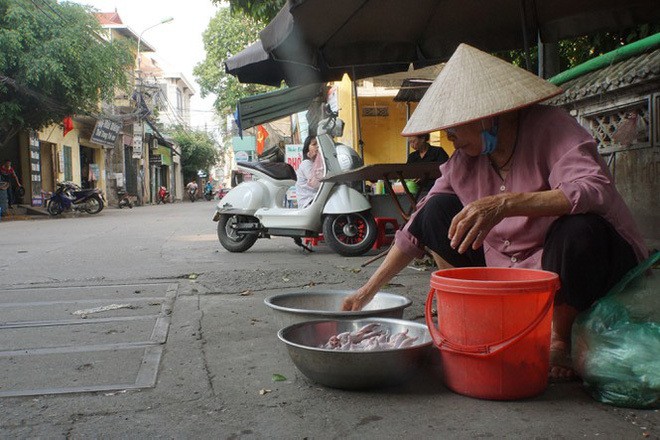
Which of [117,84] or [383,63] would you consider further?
[117,84]

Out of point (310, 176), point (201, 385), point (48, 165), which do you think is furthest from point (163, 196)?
point (201, 385)

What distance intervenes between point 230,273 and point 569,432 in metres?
3.82

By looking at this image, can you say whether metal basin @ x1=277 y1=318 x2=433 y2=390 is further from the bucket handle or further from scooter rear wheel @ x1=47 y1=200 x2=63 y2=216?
scooter rear wheel @ x1=47 y1=200 x2=63 y2=216

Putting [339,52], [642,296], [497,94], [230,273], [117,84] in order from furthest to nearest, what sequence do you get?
[117,84]
[230,273]
[339,52]
[497,94]
[642,296]

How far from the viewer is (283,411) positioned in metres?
1.96

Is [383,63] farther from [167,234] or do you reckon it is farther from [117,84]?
[117,84]

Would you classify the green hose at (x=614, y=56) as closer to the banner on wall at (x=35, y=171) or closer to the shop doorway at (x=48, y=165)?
the banner on wall at (x=35, y=171)

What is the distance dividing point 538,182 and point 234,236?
5.67 meters

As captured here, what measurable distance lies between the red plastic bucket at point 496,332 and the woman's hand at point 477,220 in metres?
0.13

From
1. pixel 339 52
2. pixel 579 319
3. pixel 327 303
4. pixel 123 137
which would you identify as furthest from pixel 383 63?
pixel 123 137

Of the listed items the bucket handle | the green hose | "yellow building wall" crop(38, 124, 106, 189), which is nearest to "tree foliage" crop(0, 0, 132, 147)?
"yellow building wall" crop(38, 124, 106, 189)

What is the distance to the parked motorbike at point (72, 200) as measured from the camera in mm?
17969

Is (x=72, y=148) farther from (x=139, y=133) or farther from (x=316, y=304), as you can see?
(x=316, y=304)

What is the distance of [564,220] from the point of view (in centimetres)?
199
